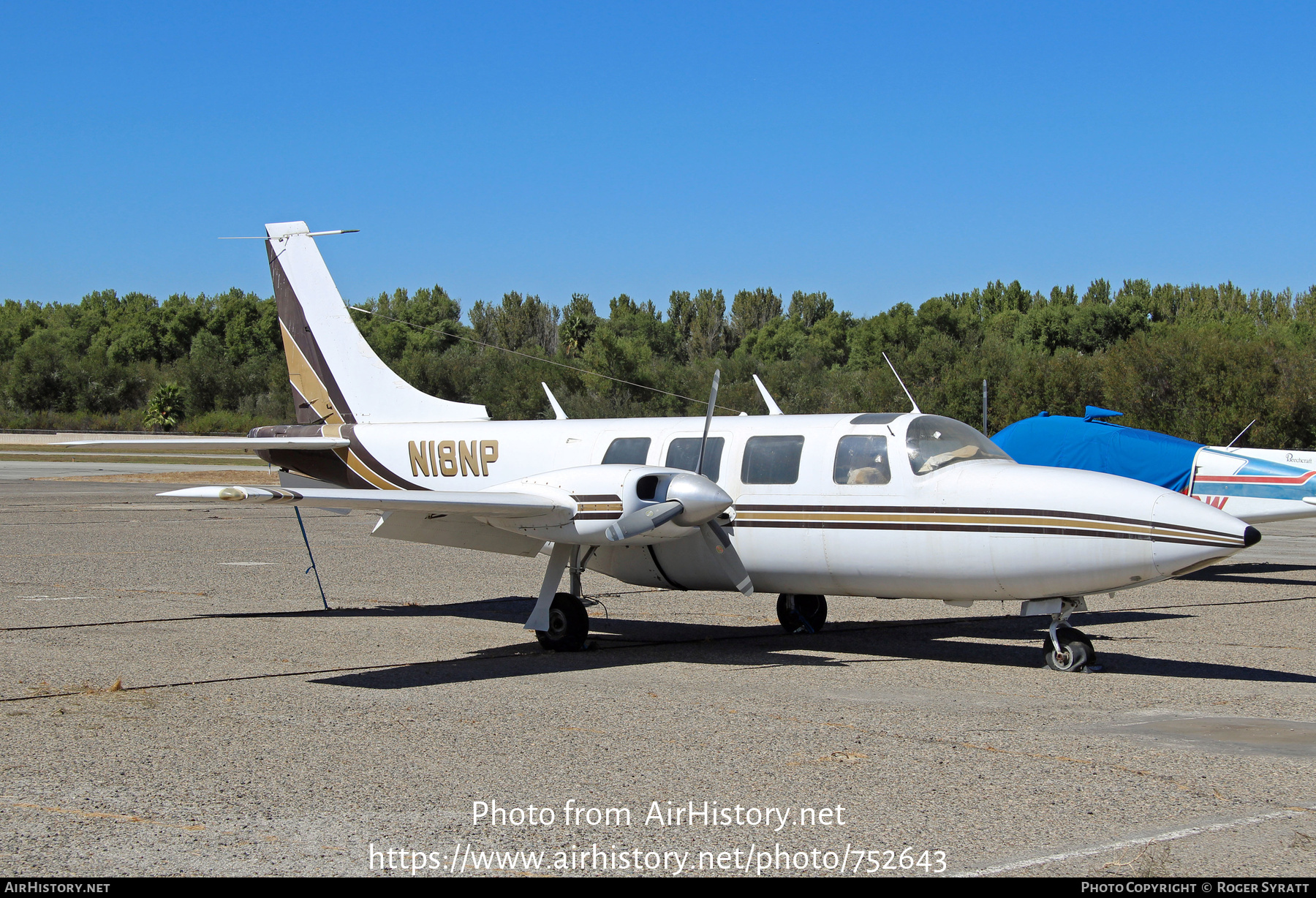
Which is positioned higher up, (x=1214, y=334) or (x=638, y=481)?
(x=1214, y=334)

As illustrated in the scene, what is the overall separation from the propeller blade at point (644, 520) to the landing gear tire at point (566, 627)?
126 cm

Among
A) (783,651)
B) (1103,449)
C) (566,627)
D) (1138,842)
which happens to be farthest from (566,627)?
(1103,449)

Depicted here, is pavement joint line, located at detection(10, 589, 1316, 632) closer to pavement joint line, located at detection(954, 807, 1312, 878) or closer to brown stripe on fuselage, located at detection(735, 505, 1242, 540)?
brown stripe on fuselage, located at detection(735, 505, 1242, 540)

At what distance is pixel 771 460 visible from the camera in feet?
37.9

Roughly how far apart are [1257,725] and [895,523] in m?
3.37

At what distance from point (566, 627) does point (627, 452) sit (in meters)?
2.00

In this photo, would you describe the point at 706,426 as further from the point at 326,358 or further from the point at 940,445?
the point at 326,358

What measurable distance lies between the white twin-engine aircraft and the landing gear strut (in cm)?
2

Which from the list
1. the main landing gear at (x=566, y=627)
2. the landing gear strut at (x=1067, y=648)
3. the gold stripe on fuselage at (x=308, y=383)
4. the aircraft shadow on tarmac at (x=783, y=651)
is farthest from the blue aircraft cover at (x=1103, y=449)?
the gold stripe on fuselage at (x=308, y=383)

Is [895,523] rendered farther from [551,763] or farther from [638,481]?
[551,763]

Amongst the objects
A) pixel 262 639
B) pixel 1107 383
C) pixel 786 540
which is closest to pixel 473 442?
pixel 262 639

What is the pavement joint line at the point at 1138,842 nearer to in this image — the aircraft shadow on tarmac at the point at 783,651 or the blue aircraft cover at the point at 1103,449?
the aircraft shadow on tarmac at the point at 783,651

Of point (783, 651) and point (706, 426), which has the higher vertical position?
point (706, 426)
